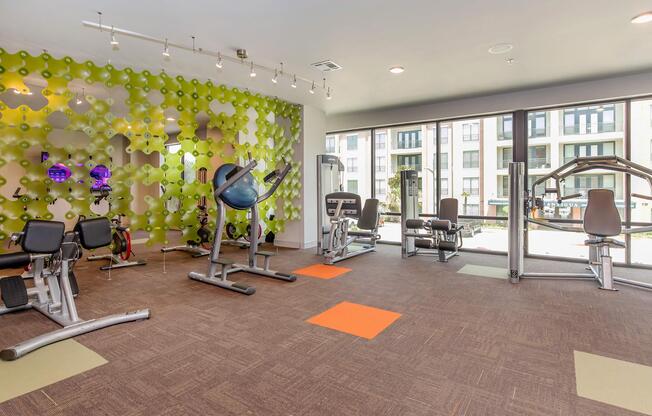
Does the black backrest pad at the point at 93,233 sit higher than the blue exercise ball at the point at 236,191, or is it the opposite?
the blue exercise ball at the point at 236,191

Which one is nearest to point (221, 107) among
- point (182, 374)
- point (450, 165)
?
point (450, 165)

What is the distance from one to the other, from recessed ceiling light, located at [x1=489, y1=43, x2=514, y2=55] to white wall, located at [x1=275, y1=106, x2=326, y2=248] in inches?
150

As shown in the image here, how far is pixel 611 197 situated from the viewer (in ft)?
14.9

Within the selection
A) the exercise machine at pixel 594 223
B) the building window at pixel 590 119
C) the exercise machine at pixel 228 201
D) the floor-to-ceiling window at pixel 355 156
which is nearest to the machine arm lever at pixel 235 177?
the exercise machine at pixel 228 201

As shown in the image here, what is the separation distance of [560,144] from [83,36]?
714cm

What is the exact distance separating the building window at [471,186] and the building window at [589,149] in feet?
4.89

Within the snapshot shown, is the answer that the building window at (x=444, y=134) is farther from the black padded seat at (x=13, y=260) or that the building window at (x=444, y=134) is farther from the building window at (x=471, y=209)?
the black padded seat at (x=13, y=260)

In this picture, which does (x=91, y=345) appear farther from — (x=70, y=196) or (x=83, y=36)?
(x=83, y=36)

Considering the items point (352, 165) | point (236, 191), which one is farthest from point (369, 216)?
point (236, 191)

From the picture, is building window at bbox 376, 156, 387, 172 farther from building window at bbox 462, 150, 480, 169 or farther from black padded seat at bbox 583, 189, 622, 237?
black padded seat at bbox 583, 189, 622, 237

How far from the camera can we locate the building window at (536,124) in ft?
20.5

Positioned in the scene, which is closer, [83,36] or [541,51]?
[83,36]

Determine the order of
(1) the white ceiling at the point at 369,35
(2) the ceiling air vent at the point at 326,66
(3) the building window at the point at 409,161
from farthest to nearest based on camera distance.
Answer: (3) the building window at the point at 409,161 < (2) the ceiling air vent at the point at 326,66 < (1) the white ceiling at the point at 369,35

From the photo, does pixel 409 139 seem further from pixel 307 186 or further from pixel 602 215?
pixel 602 215
